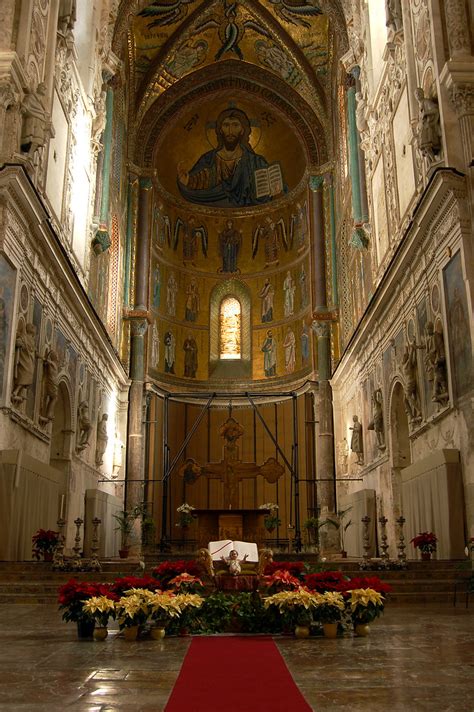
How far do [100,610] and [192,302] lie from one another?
1170 inches

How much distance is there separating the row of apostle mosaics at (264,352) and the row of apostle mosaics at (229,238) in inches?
155

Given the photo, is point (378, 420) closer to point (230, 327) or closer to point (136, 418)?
point (136, 418)

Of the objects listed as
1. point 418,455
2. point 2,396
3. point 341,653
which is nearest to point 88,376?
point 2,396

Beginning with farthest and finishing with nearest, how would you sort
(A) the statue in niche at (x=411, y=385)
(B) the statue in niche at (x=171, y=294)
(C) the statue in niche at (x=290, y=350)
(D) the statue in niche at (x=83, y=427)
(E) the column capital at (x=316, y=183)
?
(B) the statue in niche at (x=171, y=294) → (C) the statue in niche at (x=290, y=350) → (E) the column capital at (x=316, y=183) → (D) the statue in niche at (x=83, y=427) → (A) the statue in niche at (x=411, y=385)

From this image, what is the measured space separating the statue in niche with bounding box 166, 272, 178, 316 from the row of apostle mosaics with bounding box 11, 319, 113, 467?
39.2ft

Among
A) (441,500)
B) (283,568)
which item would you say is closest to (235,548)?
(283,568)

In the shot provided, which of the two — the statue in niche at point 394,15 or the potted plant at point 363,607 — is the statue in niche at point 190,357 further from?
the potted plant at point 363,607

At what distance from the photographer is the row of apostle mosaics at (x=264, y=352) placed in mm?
33719

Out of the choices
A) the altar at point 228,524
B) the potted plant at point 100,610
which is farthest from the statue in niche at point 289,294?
the potted plant at point 100,610

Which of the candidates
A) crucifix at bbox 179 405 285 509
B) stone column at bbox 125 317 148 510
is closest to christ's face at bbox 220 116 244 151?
stone column at bbox 125 317 148 510

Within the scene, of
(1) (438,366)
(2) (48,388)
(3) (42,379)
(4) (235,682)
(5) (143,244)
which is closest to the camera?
(4) (235,682)

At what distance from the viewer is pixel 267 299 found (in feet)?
120

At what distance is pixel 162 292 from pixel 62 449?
14.6 metres

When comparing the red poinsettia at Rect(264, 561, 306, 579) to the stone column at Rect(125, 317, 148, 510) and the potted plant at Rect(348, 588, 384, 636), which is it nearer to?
the potted plant at Rect(348, 588, 384, 636)
